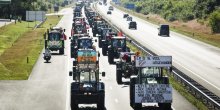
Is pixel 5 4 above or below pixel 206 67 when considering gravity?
above

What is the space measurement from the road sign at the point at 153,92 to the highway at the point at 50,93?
2062 millimetres

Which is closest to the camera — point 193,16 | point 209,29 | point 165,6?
point 209,29

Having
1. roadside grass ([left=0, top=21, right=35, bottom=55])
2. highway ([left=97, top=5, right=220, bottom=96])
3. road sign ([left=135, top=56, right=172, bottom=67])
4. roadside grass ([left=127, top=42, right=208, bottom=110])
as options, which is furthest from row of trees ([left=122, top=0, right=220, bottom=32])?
road sign ([left=135, top=56, right=172, bottom=67])

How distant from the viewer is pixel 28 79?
41.0 metres

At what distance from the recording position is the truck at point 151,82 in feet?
90.5

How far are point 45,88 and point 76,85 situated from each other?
30.2 ft

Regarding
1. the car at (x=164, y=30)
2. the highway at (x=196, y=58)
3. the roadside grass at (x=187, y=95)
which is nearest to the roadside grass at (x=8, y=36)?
the highway at (x=196, y=58)

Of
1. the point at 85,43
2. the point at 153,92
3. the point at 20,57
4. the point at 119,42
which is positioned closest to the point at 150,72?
the point at 153,92

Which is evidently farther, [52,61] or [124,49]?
[52,61]

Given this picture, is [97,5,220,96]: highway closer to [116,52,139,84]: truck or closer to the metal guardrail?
the metal guardrail

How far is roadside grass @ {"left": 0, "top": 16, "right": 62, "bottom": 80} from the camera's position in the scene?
144ft

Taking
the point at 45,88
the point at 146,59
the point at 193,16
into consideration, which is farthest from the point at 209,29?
the point at 146,59

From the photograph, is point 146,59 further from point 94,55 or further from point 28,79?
point 28,79

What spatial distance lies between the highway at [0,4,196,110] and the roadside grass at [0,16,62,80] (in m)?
1.44
